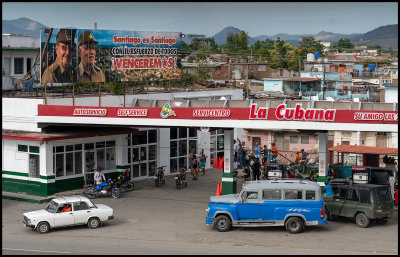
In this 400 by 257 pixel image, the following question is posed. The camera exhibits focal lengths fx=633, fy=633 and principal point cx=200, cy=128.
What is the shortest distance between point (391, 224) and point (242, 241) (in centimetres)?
643

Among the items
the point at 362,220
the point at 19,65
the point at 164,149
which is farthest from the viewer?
the point at 19,65

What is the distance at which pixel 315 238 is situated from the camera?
22422 mm

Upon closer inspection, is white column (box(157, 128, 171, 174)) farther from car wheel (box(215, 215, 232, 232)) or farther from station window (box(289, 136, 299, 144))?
car wheel (box(215, 215, 232, 232))

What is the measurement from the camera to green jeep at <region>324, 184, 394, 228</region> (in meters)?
23.6

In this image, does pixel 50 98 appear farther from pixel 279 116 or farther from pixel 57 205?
pixel 279 116

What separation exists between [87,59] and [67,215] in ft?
33.5

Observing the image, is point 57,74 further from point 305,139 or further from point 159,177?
point 305,139

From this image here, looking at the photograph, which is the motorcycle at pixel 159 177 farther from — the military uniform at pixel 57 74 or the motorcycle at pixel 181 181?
the military uniform at pixel 57 74

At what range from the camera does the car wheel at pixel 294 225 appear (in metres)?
23.0

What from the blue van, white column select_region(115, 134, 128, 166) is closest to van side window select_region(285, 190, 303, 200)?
the blue van


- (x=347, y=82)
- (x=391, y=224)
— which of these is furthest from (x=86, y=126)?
(x=347, y=82)

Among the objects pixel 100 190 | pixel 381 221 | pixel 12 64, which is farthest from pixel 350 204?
pixel 12 64

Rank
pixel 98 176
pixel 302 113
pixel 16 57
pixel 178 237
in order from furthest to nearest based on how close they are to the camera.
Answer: pixel 16 57 → pixel 98 176 → pixel 302 113 → pixel 178 237

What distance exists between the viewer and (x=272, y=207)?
23.2m
